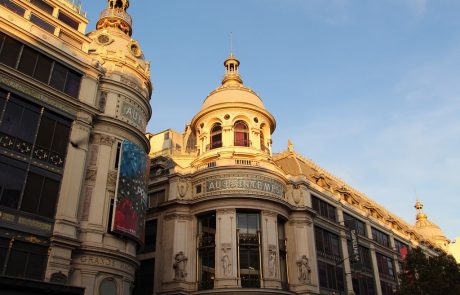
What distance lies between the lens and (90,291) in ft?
92.7

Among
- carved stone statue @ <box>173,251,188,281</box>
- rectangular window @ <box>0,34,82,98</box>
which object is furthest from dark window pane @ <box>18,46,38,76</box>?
carved stone statue @ <box>173,251,188,281</box>

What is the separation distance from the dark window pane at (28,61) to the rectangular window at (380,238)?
154ft

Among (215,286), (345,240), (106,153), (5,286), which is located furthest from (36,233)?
(345,240)

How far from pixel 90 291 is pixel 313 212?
83.7ft

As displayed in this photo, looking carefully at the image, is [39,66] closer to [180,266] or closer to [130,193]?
[130,193]

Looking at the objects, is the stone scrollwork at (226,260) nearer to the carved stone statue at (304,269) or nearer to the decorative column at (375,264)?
the carved stone statue at (304,269)

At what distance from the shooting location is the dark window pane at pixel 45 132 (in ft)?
92.6

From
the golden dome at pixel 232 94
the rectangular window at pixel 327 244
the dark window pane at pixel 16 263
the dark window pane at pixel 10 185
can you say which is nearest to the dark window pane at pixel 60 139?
the dark window pane at pixel 10 185

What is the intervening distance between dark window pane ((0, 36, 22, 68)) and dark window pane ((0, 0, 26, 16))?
12.2ft

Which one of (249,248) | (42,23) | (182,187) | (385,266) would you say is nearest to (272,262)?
(249,248)

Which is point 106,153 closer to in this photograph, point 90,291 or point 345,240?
point 90,291

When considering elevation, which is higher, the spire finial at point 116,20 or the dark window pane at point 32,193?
the spire finial at point 116,20

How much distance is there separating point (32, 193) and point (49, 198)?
1179 millimetres

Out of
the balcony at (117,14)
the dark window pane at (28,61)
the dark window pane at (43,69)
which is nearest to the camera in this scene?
the dark window pane at (28,61)
